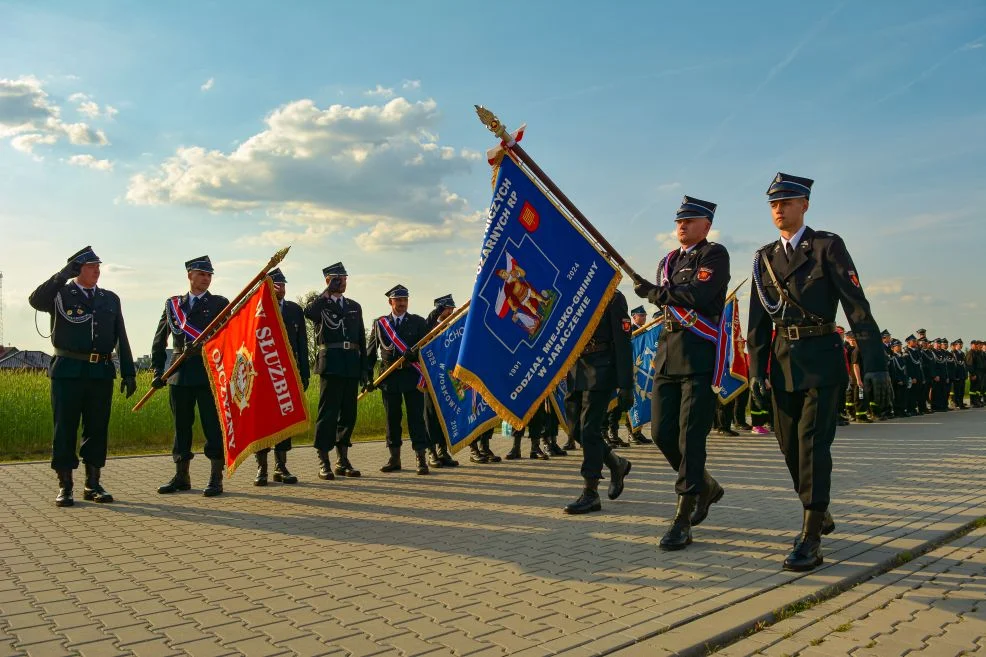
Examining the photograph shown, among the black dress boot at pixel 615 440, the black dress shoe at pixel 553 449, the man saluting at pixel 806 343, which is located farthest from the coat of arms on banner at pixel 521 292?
the black dress boot at pixel 615 440

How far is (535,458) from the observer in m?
11.4

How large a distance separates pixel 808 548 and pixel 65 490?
6.47 meters

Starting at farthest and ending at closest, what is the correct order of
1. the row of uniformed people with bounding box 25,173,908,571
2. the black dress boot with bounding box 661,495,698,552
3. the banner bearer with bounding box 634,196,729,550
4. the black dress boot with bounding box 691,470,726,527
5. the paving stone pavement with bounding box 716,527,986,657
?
1. the black dress boot with bounding box 691,470,726,527
2. the banner bearer with bounding box 634,196,729,550
3. the black dress boot with bounding box 661,495,698,552
4. the row of uniformed people with bounding box 25,173,908,571
5. the paving stone pavement with bounding box 716,527,986,657

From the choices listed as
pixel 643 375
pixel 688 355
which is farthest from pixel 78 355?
pixel 643 375

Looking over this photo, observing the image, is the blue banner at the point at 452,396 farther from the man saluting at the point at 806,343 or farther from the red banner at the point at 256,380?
the man saluting at the point at 806,343

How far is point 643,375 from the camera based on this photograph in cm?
1284

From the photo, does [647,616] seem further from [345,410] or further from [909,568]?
[345,410]

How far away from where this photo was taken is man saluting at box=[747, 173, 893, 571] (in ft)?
15.9

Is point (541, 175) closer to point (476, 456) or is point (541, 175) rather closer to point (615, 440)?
point (476, 456)

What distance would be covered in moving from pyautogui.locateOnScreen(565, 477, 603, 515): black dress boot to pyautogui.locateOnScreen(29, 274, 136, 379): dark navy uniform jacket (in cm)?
466

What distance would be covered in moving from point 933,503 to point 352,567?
5.28 meters

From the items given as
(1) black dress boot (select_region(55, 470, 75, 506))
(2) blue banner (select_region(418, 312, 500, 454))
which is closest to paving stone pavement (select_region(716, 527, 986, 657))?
(2) blue banner (select_region(418, 312, 500, 454))

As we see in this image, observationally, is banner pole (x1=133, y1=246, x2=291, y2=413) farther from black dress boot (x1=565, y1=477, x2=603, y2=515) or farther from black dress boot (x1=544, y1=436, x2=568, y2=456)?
black dress boot (x1=544, y1=436, x2=568, y2=456)

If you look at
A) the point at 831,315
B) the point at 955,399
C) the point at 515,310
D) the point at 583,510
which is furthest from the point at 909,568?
the point at 955,399
